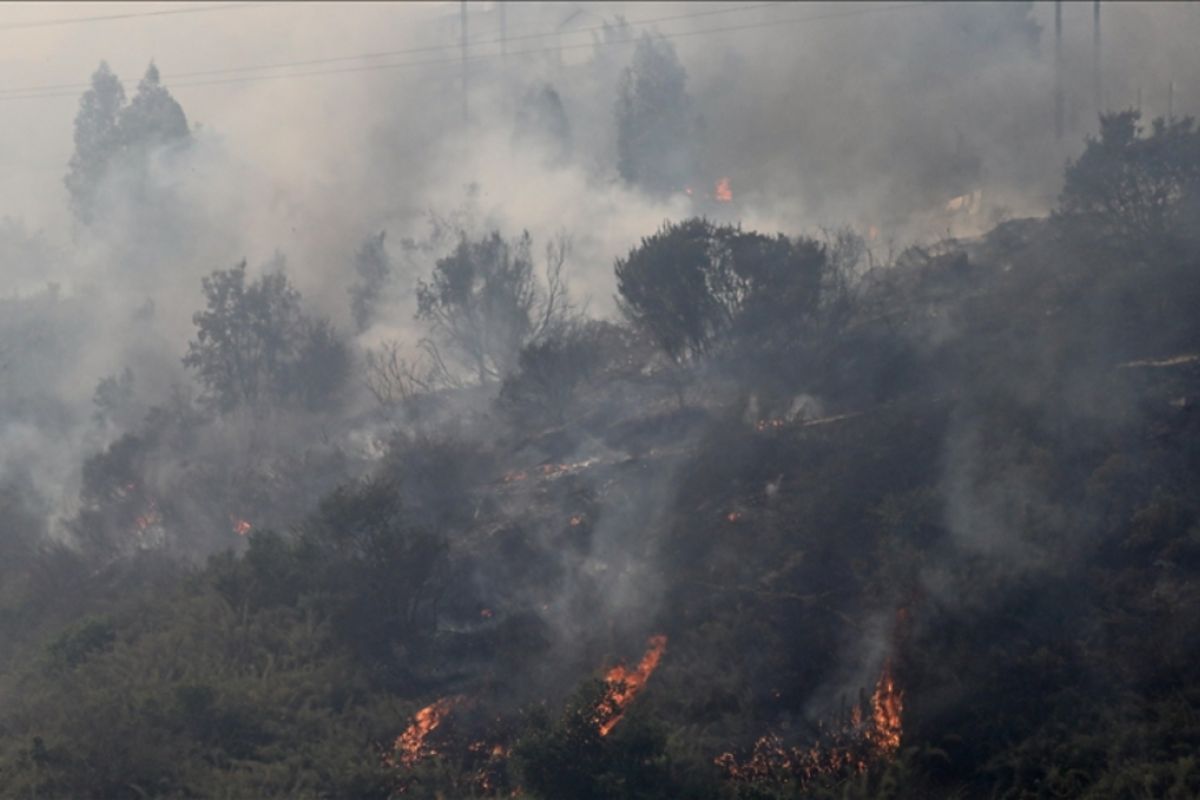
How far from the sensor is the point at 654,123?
183 feet

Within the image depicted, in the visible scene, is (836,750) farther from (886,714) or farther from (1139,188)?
(1139,188)

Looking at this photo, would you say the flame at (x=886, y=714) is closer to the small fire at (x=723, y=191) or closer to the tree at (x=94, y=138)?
the small fire at (x=723, y=191)

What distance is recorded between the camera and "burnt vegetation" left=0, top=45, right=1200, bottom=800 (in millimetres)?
19594

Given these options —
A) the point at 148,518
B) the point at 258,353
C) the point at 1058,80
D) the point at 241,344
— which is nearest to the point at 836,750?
the point at 148,518

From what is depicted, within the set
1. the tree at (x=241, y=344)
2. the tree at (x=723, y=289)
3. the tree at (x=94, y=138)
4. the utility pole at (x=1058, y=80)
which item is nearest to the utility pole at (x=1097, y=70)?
the utility pole at (x=1058, y=80)

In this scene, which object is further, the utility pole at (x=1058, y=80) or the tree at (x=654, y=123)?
the tree at (x=654, y=123)

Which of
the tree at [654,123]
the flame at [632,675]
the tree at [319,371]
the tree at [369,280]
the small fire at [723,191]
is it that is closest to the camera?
the flame at [632,675]

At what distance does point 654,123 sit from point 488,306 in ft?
67.4

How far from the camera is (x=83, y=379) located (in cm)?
4784

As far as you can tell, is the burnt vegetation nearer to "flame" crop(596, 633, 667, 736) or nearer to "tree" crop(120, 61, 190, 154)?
"flame" crop(596, 633, 667, 736)

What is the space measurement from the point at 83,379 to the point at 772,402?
3035 centimetres

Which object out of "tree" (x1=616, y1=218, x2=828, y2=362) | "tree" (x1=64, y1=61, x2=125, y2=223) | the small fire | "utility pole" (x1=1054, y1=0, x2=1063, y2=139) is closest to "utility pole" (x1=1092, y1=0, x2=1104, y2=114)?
"utility pole" (x1=1054, y1=0, x2=1063, y2=139)

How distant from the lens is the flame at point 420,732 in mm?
21719

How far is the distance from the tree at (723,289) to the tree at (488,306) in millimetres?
5901
